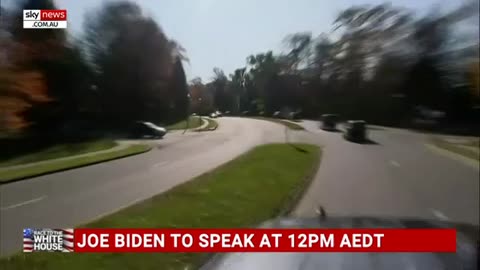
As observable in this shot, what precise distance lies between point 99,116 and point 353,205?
282 cm

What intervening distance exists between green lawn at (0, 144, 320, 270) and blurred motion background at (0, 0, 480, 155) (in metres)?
0.69

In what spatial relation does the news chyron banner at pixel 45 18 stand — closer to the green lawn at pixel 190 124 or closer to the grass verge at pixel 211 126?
the green lawn at pixel 190 124

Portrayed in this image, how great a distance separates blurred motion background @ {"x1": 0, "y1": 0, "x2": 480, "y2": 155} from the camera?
329 cm

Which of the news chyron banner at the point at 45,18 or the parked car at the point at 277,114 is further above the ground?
the news chyron banner at the point at 45,18

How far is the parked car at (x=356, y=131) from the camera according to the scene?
4.88 metres

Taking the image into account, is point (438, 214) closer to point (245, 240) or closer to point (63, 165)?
point (245, 240)

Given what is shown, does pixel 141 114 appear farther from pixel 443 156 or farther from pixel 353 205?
pixel 443 156

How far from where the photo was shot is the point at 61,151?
11.4 feet

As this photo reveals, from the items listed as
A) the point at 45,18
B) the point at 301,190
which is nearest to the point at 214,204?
the point at 301,190

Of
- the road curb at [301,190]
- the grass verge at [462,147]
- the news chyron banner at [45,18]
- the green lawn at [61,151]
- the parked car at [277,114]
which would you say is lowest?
the road curb at [301,190]

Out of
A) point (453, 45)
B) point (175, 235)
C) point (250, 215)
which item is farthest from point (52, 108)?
point (453, 45)

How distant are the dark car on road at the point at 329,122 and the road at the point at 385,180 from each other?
0.06 m

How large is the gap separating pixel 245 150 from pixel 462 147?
→ 10.0 feet

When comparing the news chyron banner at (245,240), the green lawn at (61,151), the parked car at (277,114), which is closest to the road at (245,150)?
the parked car at (277,114)
